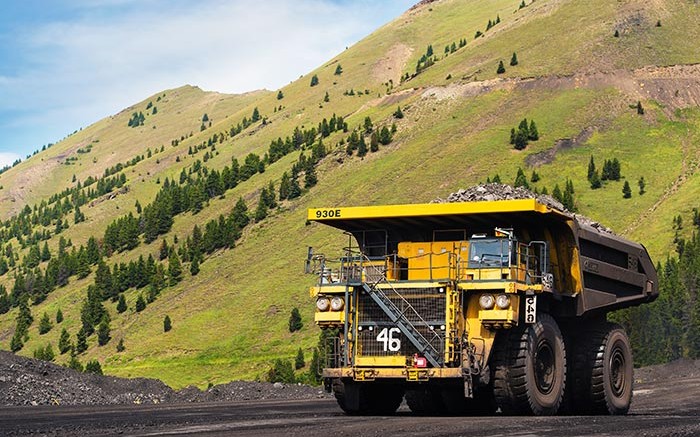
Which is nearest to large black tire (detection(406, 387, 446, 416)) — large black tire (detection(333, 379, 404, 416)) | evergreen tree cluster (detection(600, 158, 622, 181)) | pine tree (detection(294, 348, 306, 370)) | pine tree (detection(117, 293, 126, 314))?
large black tire (detection(333, 379, 404, 416))

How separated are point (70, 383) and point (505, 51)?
6011 inches

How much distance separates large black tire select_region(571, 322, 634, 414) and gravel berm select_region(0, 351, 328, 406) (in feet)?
78.0

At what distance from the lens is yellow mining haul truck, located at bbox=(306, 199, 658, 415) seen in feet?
72.9

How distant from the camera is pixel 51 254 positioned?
198 metres

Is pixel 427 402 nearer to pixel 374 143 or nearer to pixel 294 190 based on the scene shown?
pixel 294 190

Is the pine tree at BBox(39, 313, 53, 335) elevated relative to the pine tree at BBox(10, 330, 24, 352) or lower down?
elevated

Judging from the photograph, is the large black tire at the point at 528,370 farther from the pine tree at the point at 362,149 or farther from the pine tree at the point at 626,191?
the pine tree at the point at 362,149

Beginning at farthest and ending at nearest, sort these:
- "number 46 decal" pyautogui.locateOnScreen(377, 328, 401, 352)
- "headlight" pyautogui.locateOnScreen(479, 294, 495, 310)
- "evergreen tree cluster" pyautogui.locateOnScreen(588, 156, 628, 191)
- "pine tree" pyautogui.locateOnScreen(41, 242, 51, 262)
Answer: "pine tree" pyautogui.locateOnScreen(41, 242, 51, 262), "evergreen tree cluster" pyautogui.locateOnScreen(588, 156, 628, 191), "number 46 decal" pyautogui.locateOnScreen(377, 328, 401, 352), "headlight" pyautogui.locateOnScreen(479, 294, 495, 310)

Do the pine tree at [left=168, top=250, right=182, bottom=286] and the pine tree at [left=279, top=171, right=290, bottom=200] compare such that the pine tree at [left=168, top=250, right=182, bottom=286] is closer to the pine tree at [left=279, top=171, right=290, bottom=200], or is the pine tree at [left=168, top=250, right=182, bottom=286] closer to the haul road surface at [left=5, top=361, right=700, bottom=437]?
the pine tree at [left=279, top=171, right=290, bottom=200]

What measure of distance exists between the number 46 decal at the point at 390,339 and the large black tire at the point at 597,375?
16.2ft

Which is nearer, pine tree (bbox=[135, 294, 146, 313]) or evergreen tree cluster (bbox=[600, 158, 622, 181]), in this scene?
evergreen tree cluster (bbox=[600, 158, 622, 181])

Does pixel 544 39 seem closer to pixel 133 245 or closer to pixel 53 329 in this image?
pixel 133 245

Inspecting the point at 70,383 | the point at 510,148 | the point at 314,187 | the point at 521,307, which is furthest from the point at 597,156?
the point at 521,307

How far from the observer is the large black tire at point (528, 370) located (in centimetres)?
2208
